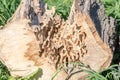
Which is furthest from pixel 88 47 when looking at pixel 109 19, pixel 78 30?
pixel 109 19

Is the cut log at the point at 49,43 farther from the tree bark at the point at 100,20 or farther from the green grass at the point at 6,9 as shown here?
the green grass at the point at 6,9

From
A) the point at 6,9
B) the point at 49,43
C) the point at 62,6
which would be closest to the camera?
the point at 49,43

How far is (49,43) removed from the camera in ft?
10.4

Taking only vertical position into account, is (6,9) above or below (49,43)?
above

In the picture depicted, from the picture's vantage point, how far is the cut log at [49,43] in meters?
3.07

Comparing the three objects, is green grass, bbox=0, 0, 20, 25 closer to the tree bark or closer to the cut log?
the cut log

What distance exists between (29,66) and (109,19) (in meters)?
0.86

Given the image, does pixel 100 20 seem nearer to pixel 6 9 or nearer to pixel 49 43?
pixel 49 43

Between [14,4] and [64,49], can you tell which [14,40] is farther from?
[14,4]

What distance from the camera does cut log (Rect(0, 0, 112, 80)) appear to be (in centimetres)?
307

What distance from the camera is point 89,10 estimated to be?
9.95 ft

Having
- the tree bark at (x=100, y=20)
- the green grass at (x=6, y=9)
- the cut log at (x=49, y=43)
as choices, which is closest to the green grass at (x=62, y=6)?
the green grass at (x=6, y=9)

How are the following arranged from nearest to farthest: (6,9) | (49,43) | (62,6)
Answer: (49,43) → (6,9) → (62,6)

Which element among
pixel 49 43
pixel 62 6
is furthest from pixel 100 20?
pixel 62 6
